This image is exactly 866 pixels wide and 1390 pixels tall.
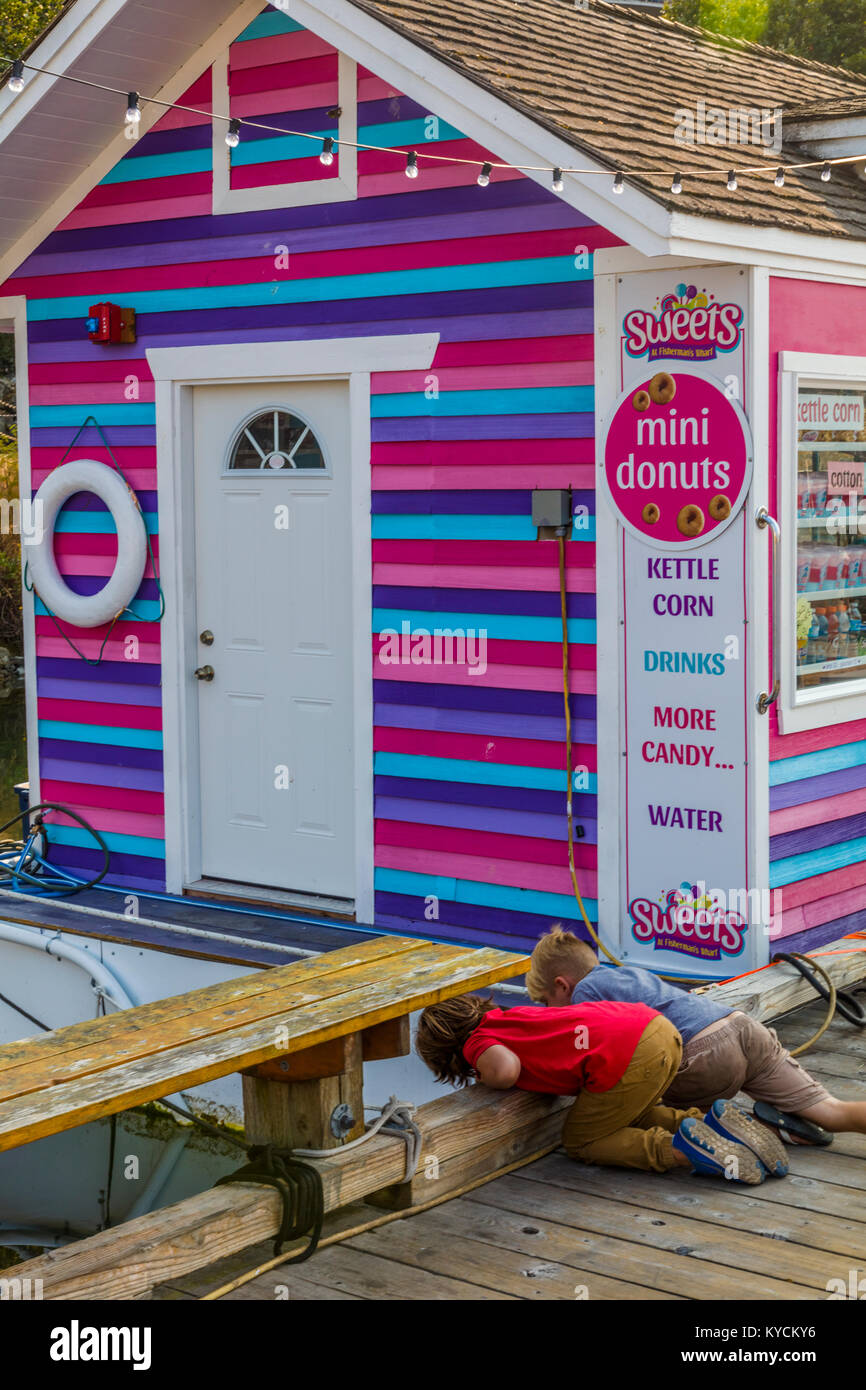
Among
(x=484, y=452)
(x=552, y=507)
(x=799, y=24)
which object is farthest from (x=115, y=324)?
(x=799, y=24)

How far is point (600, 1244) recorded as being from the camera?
152 inches

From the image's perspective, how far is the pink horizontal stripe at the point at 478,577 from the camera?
6.05m

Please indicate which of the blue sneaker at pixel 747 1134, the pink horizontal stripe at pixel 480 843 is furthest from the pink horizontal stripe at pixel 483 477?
the blue sneaker at pixel 747 1134

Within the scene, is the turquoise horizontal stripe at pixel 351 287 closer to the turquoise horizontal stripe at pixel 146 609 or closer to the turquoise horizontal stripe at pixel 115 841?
the turquoise horizontal stripe at pixel 146 609

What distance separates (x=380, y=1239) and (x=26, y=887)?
4.32 meters

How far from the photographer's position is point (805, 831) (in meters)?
5.98

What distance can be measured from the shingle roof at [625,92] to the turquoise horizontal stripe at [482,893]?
8.19ft

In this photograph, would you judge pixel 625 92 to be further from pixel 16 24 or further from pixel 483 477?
pixel 16 24

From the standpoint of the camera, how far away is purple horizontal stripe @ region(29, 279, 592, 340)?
5980 mm

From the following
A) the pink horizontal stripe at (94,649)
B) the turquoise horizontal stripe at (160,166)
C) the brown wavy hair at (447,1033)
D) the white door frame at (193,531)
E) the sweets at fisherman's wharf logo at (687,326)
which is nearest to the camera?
the brown wavy hair at (447,1033)

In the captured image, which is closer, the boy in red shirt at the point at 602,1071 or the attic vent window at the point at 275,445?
the boy in red shirt at the point at 602,1071

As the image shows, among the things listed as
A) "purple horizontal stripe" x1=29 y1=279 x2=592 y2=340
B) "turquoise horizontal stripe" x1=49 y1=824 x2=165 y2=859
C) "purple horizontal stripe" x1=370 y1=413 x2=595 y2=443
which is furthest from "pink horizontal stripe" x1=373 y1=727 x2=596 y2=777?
"purple horizontal stripe" x1=29 y1=279 x2=592 y2=340

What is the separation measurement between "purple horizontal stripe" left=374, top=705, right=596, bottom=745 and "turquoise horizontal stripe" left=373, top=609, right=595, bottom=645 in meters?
0.30
